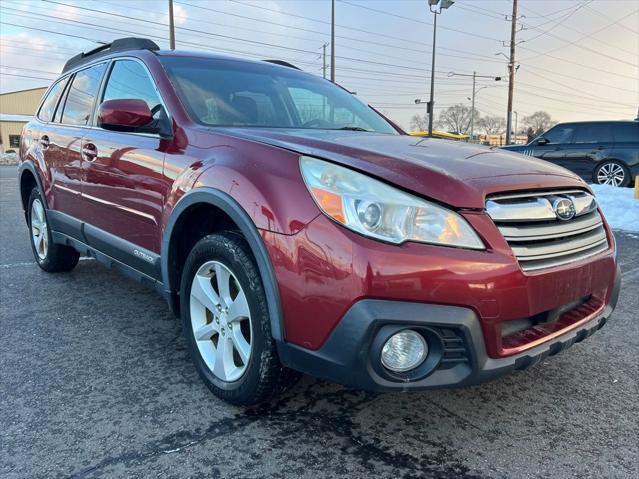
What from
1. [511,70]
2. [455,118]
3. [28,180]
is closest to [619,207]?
[28,180]

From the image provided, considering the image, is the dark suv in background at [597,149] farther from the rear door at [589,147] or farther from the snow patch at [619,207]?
the snow patch at [619,207]

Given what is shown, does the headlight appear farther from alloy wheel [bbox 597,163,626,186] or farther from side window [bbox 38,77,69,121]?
alloy wheel [bbox 597,163,626,186]

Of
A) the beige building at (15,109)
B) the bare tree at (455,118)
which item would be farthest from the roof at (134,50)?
the bare tree at (455,118)

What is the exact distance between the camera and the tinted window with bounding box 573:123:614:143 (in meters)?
11.1

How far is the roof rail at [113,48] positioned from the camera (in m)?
3.41

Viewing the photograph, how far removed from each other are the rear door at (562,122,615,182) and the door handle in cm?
1048

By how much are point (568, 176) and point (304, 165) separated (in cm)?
130

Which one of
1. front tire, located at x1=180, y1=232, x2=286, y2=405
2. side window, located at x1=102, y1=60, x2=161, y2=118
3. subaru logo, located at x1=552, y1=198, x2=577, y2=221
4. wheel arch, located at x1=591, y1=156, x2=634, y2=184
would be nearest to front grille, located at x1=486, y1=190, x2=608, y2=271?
subaru logo, located at x1=552, y1=198, x2=577, y2=221

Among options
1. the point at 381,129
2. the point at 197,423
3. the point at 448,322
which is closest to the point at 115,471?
the point at 197,423

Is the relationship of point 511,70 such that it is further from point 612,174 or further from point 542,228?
point 542,228

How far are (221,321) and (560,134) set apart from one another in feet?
37.0

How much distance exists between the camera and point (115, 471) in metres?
1.91

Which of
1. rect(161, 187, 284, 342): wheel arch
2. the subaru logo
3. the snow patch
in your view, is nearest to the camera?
rect(161, 187, 284, 342): wheel arch

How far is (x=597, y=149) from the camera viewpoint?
11047 mm
